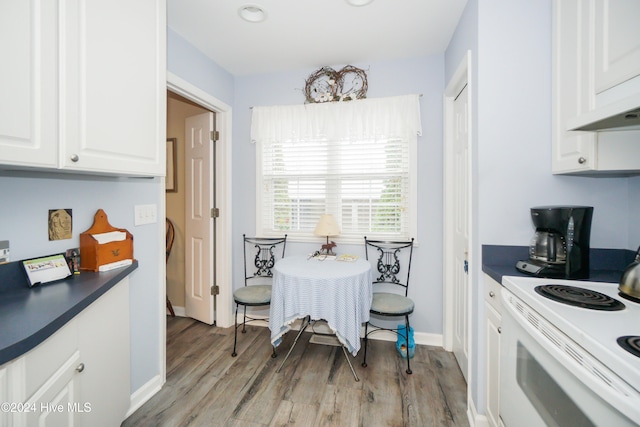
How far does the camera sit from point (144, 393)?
189 cm

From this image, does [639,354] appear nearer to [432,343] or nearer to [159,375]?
[432,343]

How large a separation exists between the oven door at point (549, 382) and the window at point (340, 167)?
1.49m

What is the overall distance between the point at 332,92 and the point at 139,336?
2535 millimetres

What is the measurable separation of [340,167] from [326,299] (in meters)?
1.35

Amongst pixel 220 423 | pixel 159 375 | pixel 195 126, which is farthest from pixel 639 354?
pixel 195 126

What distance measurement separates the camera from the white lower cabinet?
769 millimetres

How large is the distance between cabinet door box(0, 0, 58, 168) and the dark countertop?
50 cm

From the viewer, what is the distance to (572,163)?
1.36 meters

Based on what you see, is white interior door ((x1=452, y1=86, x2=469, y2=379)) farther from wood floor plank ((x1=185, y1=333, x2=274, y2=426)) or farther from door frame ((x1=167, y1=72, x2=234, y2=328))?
door frame ((x1=167, y1=72, x2=234, y2=328))

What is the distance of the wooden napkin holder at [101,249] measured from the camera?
4.92 feet

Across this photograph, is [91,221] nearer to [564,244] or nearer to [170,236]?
[170,236]

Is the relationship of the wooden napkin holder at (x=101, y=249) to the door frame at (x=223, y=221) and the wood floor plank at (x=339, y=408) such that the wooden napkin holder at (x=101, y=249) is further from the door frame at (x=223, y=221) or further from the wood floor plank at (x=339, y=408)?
the wood floor plank at (x=339, y=408)

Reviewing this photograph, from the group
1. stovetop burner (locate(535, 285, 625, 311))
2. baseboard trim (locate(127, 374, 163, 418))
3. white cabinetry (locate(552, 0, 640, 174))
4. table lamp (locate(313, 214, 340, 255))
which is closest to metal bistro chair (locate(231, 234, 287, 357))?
table lamp (locate(313, 214, 340, 255))

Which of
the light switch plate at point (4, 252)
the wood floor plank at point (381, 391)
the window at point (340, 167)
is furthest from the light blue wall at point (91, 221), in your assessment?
the wood floor plank at point (381, 391)
